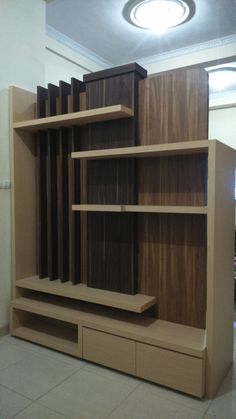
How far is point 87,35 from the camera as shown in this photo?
13.3 ft

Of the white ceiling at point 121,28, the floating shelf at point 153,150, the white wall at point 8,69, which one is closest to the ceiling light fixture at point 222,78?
the white ceiling at point 121,28

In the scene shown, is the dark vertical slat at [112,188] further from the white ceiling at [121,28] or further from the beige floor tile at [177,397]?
the white ceiling at [121,28]

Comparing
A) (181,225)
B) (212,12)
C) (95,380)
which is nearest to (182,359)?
(95,380)

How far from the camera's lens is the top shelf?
231cm

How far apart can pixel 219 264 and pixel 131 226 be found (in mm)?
698

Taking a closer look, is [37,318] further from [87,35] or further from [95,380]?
[87,35]

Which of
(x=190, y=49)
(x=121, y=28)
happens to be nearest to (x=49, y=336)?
(x=121, y=28)

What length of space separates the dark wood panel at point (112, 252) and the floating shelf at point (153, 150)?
18.4 inches

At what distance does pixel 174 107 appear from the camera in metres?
2.32

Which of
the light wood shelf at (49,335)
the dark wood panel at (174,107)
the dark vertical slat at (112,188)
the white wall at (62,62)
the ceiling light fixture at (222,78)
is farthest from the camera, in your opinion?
the ceiling light fixture at (222,78)

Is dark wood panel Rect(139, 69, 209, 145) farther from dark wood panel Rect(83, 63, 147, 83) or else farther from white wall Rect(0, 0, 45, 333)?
white wall Rect(0, 0, 45, 333)

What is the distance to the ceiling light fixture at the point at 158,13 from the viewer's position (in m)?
3.35

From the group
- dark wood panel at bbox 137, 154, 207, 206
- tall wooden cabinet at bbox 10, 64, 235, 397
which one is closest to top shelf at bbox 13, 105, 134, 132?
tall wooden cabinet at bbox 10, 64, 235, 397

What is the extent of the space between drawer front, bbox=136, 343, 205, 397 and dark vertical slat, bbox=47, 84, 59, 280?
1118mm
